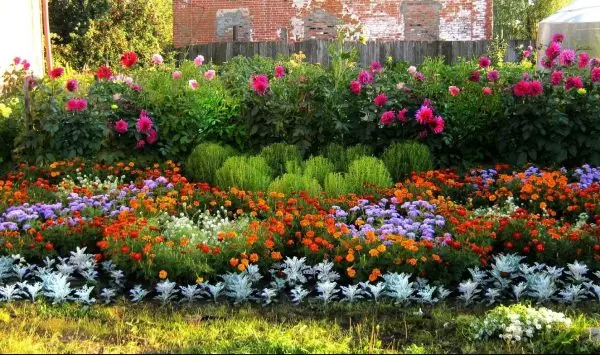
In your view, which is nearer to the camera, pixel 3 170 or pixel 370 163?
pixel 370 163

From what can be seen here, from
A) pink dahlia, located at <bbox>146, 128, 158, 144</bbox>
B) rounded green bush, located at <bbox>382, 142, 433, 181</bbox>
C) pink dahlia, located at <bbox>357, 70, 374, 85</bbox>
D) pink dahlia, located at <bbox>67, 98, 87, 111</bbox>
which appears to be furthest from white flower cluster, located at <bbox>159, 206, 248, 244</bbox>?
pink dahlia, located at <bbox>357, 70, 374, 85</bbox>

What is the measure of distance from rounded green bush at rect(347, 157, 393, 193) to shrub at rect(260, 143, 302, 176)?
0.69m

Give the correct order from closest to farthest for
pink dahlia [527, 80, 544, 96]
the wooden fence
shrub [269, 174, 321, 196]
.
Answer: shrub [269, 174, 321, 196]
pink dahlia [527, 80, 544, 96]
the wooden fence

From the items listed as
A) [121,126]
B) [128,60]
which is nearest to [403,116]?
[121,126]

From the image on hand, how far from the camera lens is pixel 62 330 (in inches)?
135

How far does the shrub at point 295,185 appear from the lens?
5.78 m

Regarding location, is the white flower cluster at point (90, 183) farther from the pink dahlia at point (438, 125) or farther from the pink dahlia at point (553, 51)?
the pink dahlia at point (553, 51)

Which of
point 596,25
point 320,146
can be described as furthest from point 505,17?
point 320,146

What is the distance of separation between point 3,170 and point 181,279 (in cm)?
385

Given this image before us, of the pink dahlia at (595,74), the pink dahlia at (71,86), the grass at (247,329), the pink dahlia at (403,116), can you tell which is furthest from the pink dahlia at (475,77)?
the pink dahlia at (71,86)

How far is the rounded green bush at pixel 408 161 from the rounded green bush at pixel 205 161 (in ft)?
4.93

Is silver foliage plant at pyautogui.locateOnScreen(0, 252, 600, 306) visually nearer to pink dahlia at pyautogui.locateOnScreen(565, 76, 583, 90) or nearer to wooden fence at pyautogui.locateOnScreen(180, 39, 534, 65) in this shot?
pink dahlia at pyautogui.locateOnScreen(565, 76, 583, 90)

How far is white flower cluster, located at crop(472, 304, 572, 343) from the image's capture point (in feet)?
10.6

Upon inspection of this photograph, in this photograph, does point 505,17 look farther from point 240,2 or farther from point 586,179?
point 586,179
